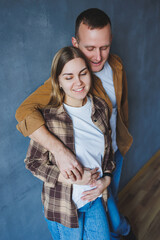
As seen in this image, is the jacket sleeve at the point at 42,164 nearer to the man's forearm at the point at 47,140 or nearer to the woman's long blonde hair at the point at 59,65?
the man's forearm at the point at 47,140

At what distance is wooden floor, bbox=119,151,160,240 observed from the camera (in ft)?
6.74

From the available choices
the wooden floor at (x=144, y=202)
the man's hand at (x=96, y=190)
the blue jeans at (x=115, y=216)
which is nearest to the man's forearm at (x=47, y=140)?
the man's hand at (x=96, y=190)

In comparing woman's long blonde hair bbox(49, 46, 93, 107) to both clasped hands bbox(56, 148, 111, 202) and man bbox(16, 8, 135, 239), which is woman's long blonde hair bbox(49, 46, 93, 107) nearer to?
man bbox(16, 8, 135, 239)

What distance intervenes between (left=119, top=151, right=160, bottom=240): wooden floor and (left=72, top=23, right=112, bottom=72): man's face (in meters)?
1.75

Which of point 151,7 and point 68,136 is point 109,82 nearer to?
point 68,136

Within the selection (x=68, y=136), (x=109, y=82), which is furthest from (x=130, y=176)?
(x=68, y=136)

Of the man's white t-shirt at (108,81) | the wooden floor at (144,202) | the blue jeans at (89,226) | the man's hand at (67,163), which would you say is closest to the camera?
the man's hand at (67,163)

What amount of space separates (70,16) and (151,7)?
125 cm

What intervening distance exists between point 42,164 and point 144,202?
1.75 metres

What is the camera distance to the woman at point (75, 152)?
3.57 ft

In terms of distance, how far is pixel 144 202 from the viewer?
2.38 metres

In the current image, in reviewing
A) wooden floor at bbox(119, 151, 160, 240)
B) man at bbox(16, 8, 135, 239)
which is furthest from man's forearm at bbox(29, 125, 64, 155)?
wooden floor at bbox(119, 151, 160, 240)

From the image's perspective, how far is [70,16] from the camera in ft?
4.46

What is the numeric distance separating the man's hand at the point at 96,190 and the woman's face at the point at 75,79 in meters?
0.50
